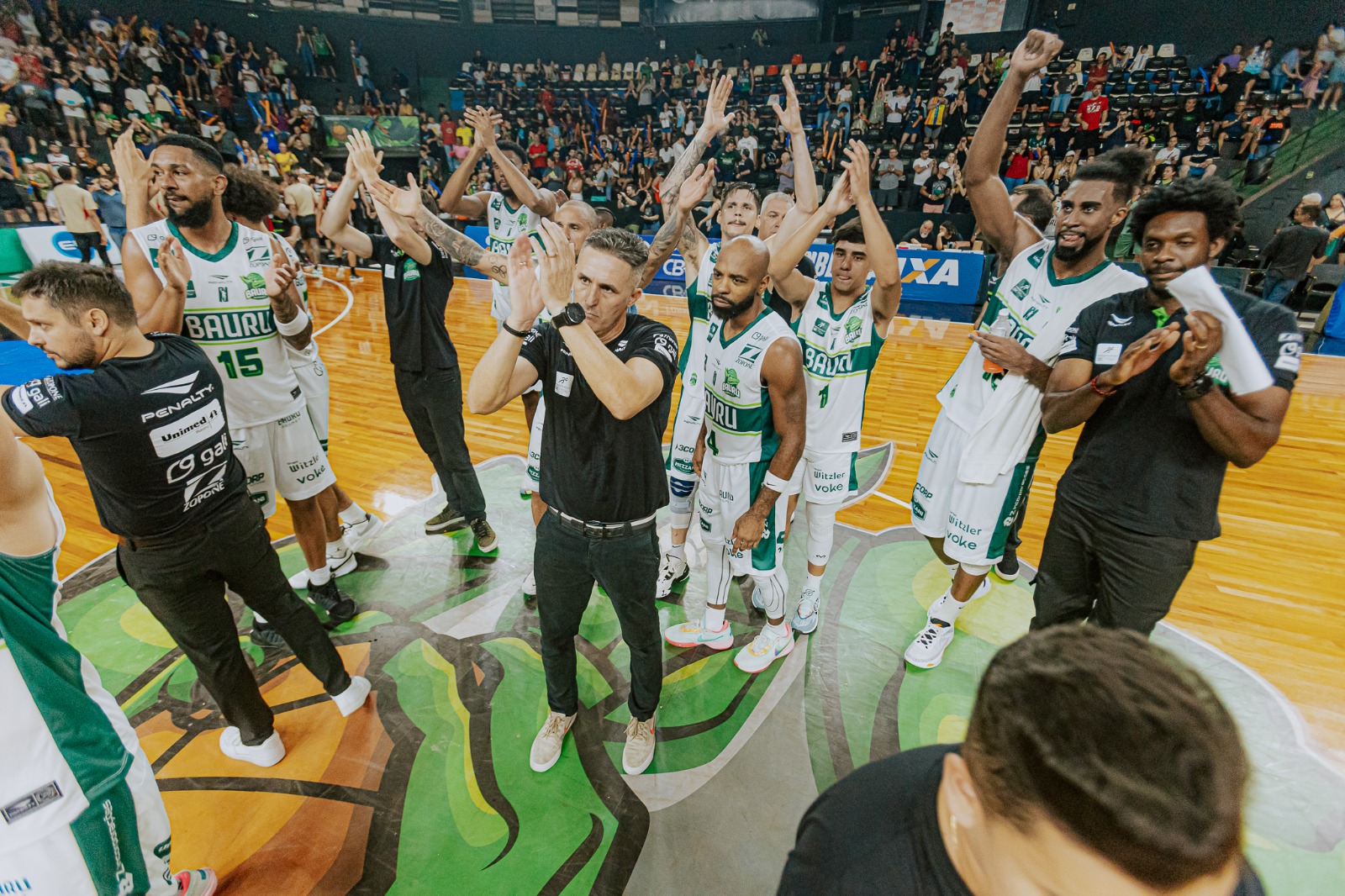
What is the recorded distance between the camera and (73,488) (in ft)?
17.0

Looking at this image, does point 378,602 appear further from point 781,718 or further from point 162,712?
point 781,718

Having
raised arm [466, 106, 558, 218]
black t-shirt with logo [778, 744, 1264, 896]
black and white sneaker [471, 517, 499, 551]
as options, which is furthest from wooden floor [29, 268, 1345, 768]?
black t-shirt with logo [778, 744, 1264, 896]

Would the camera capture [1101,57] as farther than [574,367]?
Yes

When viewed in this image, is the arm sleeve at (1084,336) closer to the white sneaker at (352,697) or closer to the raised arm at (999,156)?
Result: the raised arm at (999,156)

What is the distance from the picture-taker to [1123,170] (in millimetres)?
2648

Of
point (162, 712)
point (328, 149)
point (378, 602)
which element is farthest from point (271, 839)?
point (328, 149)

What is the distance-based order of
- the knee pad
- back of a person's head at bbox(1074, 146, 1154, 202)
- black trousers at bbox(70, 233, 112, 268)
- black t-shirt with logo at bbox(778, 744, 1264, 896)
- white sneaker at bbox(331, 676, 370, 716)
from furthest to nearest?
black trousers at bbox(70, 233, 112, 268) < the knee pad < white sneaker at bbox(331, 676, 370, 716) < back of a person's head at bbox(1074, 146, 1154, 202) < black t-shirt with logo at bbox(778, 744, 1264, 896)

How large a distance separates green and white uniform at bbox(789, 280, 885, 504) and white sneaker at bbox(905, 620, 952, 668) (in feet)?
2.96

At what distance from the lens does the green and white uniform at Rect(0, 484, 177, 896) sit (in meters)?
1.51

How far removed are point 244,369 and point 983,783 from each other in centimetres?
382

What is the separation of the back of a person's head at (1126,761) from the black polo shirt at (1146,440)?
188 centimetres

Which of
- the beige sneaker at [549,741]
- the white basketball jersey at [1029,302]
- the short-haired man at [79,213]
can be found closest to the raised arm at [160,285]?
the beige sneaker at [549,741]

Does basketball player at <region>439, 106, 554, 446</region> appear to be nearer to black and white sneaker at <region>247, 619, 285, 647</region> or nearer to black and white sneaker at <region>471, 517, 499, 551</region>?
black and white sneaker at <region>471, 517, 499, 551</region>

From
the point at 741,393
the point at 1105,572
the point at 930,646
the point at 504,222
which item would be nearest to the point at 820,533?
the point at 930,646
